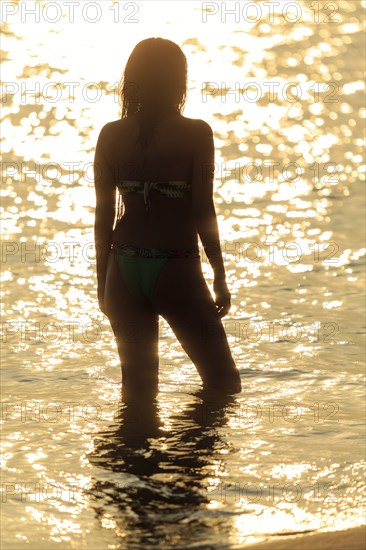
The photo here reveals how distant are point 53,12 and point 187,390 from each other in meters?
18.1

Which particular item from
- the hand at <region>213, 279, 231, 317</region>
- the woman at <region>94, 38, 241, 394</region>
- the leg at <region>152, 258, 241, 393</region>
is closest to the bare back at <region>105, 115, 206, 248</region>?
the woman at <region>94, 38, 241, 394</region>

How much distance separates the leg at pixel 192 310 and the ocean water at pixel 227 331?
496 mm

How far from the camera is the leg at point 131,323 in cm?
674

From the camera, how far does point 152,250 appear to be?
262 inches

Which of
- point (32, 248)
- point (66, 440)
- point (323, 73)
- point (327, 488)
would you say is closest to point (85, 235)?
point (32, 248)

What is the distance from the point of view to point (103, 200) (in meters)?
6.76

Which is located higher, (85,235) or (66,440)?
(85,235)

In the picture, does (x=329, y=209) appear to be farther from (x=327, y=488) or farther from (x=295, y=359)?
(x=327, y=488)

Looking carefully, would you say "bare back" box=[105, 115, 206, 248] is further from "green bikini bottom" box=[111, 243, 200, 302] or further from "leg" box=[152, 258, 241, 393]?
"leg" box=[152, 258, 241, 393]

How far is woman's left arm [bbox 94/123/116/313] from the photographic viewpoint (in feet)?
21.9

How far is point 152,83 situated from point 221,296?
3.73 feet

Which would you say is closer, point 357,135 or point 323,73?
point 357,135

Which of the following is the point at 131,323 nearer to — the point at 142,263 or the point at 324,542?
the point at 142,263

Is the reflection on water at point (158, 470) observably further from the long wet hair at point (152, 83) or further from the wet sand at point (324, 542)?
the long wet hair at point (152, 83)
